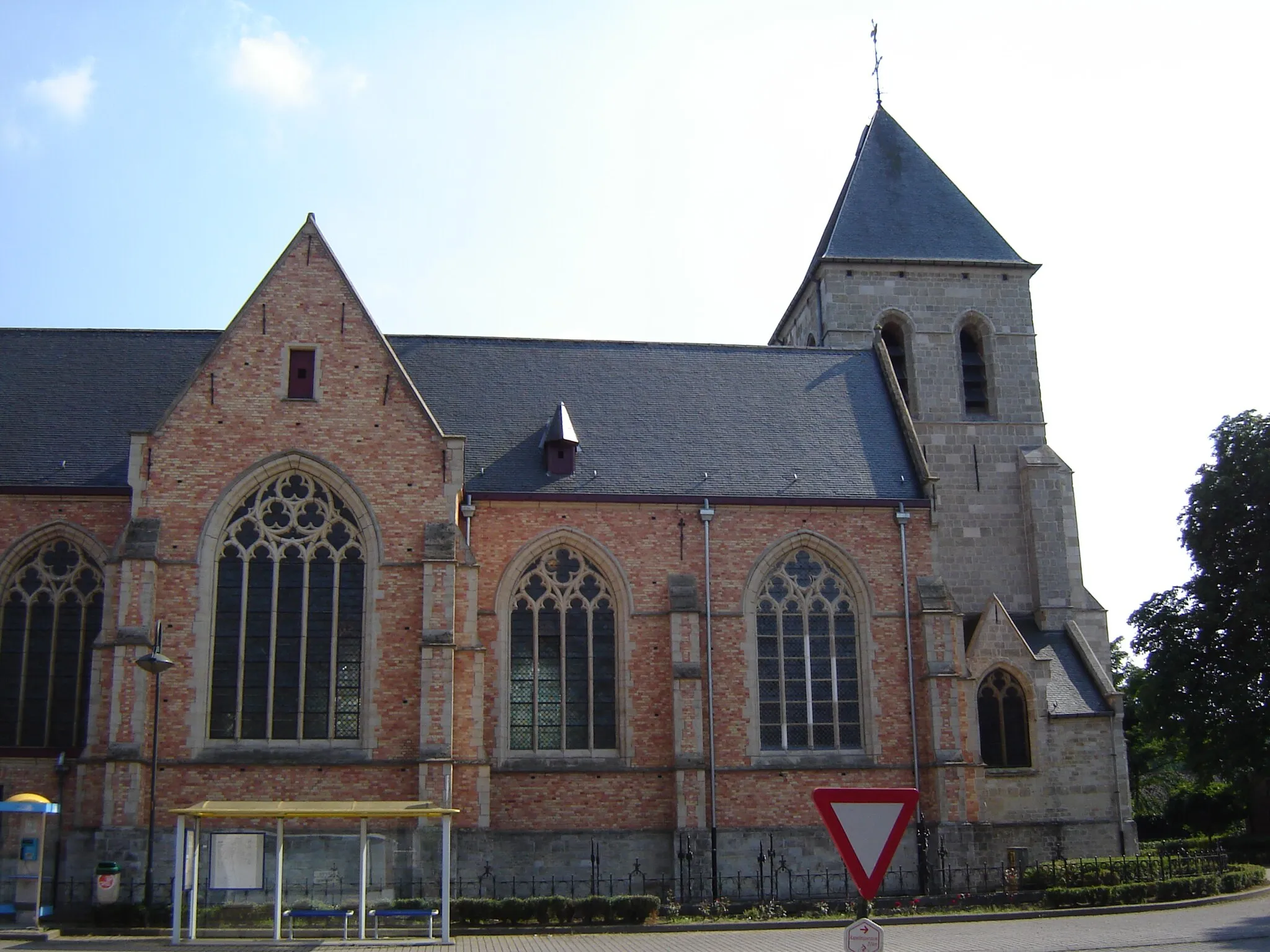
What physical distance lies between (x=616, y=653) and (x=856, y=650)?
4948 millimetres

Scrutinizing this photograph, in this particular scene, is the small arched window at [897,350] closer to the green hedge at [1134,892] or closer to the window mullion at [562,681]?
the window mullion at [562,681]

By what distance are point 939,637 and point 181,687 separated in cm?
1446

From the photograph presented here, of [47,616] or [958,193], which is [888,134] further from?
[47,616]

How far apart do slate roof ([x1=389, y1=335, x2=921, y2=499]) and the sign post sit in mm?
17597

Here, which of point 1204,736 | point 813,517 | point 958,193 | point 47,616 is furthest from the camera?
point 958,193

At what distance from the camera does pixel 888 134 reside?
3775 cm

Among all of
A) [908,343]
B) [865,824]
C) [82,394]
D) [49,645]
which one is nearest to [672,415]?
[908,343]

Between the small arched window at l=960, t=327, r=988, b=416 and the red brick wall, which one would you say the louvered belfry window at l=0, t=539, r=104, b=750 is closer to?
the red brick wall

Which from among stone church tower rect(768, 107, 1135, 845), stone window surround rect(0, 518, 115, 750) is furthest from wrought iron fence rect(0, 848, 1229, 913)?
stone church tower rect(768, 107, 1135, 845)

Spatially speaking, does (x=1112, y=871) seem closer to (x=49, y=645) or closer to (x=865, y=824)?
(x=865, y=824)

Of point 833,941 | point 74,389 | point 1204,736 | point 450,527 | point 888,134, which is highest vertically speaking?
point 888,134

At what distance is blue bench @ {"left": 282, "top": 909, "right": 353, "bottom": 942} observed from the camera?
688 inches

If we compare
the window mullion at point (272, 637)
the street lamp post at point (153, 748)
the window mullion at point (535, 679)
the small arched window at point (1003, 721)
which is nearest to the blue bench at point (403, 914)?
the street lamp post at point (153, 748)

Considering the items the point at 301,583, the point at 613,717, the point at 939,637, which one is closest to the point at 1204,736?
the point at 939,637
